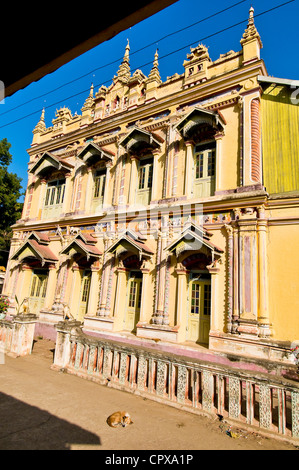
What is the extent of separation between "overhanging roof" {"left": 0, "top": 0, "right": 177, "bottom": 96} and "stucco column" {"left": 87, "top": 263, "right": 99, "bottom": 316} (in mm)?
10249

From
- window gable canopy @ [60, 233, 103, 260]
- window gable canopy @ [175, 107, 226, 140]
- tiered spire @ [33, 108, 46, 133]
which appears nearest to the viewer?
window gable canopy @ [175, 107, 226, 140]

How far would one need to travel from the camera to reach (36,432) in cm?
400

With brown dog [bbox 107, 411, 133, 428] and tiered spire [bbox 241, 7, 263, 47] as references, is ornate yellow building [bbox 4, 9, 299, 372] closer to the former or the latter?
tiered spire [bbox 241, 7, 263, 47]

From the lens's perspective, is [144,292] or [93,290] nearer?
[144,292]

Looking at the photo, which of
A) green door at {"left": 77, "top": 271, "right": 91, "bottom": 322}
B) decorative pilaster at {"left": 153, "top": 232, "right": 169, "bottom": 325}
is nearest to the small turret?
decorative pilaster at {"left": 153, "top": 232, "right": 169, "bottom": 325}

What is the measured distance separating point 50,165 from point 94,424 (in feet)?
40.4

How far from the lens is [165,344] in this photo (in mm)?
8695

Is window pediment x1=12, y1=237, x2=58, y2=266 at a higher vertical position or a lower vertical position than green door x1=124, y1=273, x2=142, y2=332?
higher

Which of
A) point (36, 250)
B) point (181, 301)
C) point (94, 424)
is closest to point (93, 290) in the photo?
point (36, 250)

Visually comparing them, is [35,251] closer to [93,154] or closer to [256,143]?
[93,154]

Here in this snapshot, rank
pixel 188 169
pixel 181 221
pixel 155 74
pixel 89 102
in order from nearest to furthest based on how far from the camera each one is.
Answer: pixel 181 221 < pixel 188 169 < pixel 155 74 < pixel 89 102

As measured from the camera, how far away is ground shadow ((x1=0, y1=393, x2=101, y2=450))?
12.1 feet

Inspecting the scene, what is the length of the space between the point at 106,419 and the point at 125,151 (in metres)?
10.1

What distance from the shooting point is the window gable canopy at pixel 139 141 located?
10.8 metres
